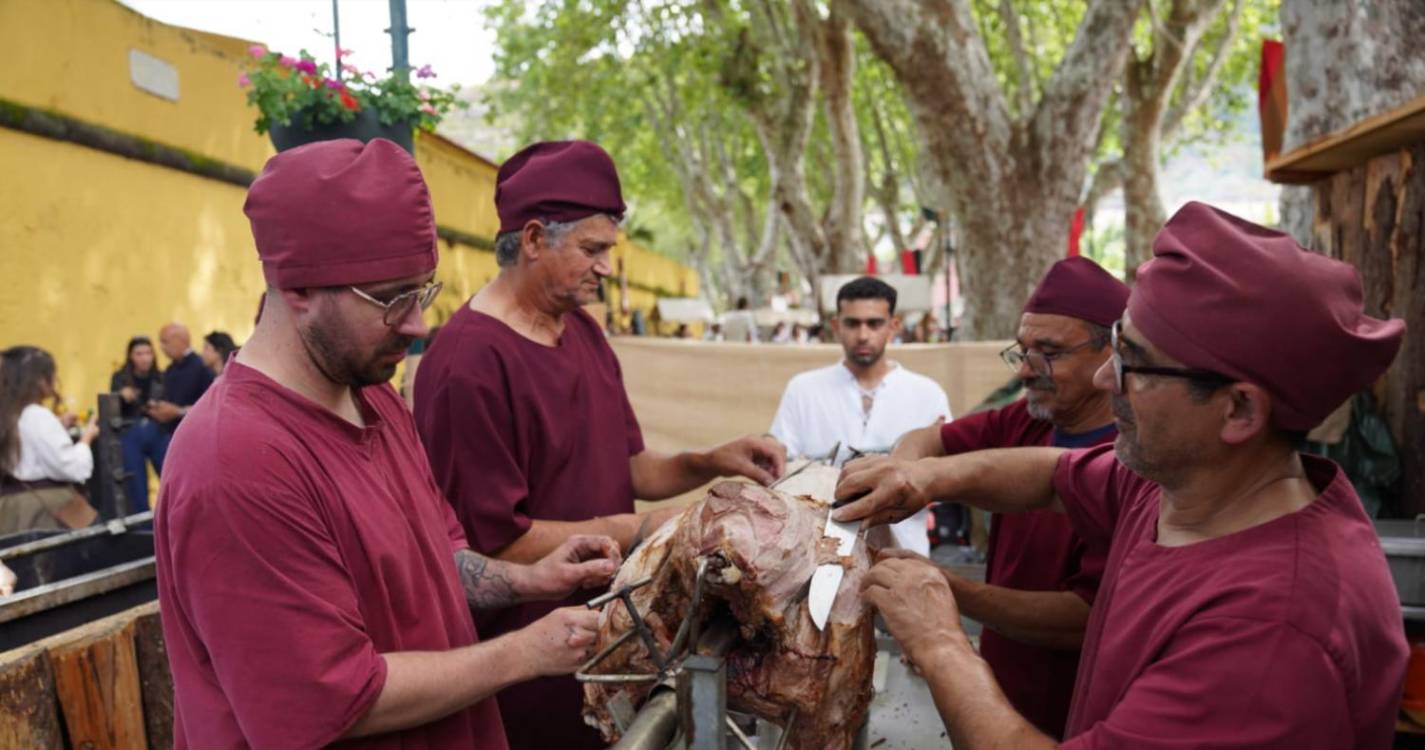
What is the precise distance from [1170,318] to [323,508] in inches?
60.4

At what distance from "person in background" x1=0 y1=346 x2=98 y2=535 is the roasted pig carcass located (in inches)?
215

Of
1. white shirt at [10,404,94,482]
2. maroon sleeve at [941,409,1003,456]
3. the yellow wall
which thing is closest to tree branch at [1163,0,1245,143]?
the yellow wall

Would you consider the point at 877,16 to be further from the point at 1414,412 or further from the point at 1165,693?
the point at 1165,693

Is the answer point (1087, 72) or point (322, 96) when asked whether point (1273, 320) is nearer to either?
point (322, 96)

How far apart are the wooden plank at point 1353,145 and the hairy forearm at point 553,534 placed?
379cm

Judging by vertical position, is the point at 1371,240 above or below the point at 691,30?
below

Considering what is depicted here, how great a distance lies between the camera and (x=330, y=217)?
1.86 metres

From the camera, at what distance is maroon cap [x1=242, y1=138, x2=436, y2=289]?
1856 mm

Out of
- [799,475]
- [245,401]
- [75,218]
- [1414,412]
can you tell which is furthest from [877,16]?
[245,401]

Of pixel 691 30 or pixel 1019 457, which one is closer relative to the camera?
pixel 1019 457

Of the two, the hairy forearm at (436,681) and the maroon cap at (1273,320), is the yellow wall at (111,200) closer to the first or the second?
the hairy forearm at (436,681)

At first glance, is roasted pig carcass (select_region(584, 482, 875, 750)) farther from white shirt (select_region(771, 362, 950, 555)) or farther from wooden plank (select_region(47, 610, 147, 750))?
white shirt (select_region(771, 362, 950, 555))

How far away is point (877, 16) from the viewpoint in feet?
27.6

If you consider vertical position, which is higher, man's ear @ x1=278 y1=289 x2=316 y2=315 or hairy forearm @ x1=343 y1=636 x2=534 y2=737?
man's ear @ x1=278 y1=289 x2=316 y2=315
